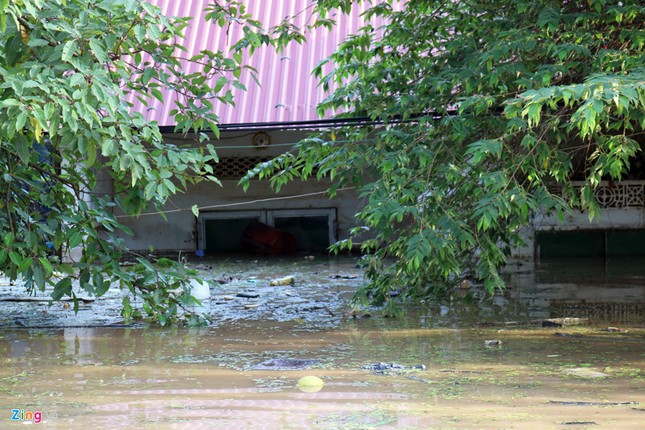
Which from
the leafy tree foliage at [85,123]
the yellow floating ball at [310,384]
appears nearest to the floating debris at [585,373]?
the yellow floating ball at [310,384]

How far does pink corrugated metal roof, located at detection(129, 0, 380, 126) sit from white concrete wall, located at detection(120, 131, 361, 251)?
1554mm

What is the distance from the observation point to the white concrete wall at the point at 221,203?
13.5 m

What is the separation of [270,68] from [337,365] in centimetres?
760

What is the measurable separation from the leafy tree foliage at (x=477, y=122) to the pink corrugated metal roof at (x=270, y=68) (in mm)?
3920

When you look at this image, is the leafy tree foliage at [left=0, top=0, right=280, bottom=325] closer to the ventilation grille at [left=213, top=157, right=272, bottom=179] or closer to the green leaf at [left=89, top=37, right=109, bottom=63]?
the green leaf at [left=89, top=37, right=109, bottom=63]

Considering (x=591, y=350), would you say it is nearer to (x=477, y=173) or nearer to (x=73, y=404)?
(x=477, y=173)

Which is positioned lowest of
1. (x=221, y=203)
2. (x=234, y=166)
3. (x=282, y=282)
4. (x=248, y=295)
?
(x=248, y=295)

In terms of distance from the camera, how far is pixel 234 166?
13.5 m

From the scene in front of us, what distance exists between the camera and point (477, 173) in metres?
6.17

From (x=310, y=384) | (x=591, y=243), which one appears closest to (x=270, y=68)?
(x=591, y=243)

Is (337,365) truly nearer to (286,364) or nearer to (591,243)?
(286,364)

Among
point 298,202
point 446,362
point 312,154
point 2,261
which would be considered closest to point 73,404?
point 2,261

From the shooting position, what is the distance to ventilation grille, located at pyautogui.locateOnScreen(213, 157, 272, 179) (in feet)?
44.1

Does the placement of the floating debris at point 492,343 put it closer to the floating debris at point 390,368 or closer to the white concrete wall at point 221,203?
the floating debris at point 390,368
